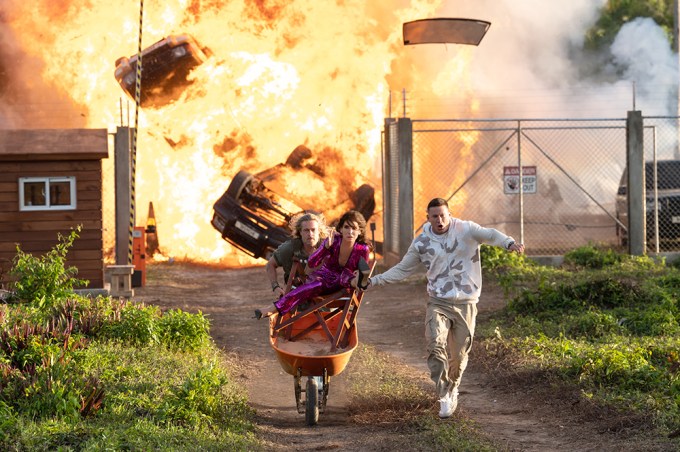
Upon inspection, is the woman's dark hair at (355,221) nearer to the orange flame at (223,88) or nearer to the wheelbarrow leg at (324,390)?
the wheelbarrow leg at (324,390)

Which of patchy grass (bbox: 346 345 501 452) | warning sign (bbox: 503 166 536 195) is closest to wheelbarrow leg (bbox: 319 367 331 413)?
patchy grass (bbox: 346 345 501 452)

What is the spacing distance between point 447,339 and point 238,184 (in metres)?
12.0

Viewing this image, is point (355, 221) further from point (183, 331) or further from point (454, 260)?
point (183, 331)

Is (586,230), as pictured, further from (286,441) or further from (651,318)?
(286,441)

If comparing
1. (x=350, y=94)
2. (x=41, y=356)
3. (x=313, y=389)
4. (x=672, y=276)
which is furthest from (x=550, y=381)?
(x=350, y=94)

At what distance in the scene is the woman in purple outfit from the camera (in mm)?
8875

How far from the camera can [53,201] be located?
1611 centimetres

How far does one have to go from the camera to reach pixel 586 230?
2588 centimetres

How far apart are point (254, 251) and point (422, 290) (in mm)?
4348

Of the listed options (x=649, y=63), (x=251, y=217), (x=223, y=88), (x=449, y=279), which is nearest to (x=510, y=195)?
(x=251, y=217)

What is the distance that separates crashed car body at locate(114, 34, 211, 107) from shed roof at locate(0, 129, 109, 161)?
23.4ft

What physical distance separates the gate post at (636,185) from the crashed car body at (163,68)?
9.54 m

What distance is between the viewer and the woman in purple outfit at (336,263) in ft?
29.1

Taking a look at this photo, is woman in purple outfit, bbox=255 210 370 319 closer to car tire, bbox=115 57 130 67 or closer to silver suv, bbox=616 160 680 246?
silver suv, bbox=616 160 680 246
